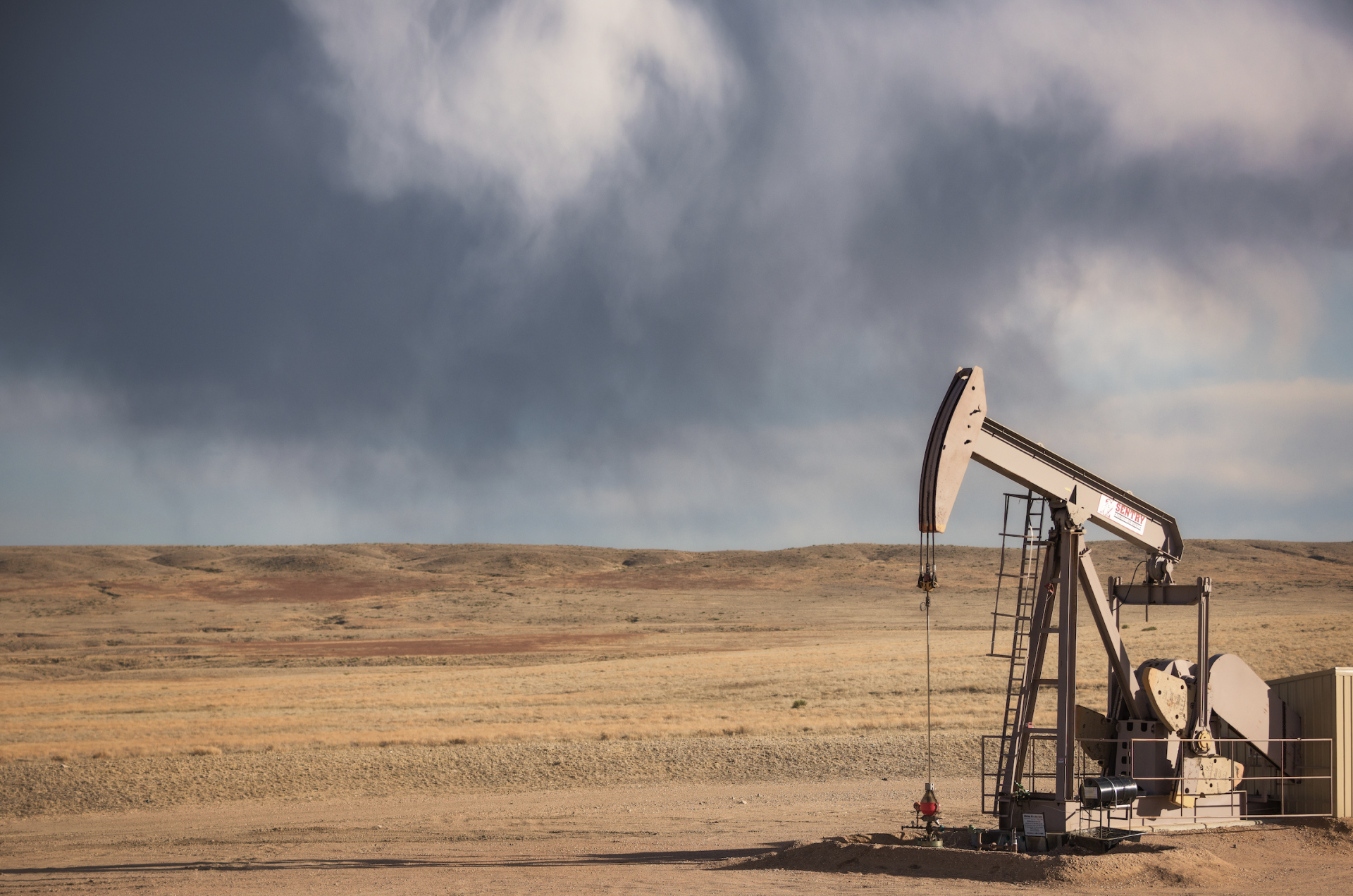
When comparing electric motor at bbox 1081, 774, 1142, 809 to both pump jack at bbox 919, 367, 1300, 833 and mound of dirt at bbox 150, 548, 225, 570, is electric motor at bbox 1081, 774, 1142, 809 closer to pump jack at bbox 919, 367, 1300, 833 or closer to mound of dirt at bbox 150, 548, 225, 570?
pump jack at bbox 919, 367, 1300, 833

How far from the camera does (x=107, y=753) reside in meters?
22.3

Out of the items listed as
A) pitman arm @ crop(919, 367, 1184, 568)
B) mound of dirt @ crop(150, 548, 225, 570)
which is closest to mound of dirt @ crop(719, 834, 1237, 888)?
pitman arm @ crop(919, 367, 1184, 568)

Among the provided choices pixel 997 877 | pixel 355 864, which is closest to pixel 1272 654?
pixel 997 877

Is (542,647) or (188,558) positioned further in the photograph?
(188,558)

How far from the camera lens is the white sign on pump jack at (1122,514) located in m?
13.1

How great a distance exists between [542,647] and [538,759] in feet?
103

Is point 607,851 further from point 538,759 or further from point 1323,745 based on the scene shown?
point 1323,745

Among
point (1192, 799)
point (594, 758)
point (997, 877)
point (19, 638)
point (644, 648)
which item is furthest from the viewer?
point (19, 638)

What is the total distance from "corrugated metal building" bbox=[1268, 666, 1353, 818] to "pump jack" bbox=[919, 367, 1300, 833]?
36 centimetres

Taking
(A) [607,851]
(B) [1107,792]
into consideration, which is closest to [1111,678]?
(B) [1107,792]

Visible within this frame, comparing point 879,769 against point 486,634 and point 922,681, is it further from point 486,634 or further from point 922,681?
point 486,634

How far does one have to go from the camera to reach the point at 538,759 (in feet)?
71.2

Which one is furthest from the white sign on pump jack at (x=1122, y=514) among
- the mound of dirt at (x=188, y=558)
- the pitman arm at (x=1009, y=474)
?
the mound of dirt at (x=188, y=558)

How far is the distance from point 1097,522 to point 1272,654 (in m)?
Answer: 22.2
